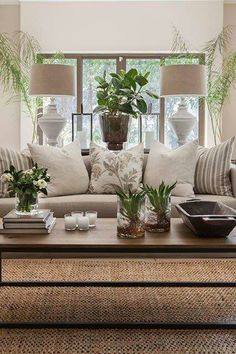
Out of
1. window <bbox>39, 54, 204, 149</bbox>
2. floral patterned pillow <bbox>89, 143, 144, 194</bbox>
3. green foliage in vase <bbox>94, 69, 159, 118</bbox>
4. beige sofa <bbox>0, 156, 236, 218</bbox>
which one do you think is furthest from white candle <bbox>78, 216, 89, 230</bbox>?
window <bbox>39, 54, 204, 149</bbox>

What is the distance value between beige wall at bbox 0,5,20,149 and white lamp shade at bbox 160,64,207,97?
3.27 meters

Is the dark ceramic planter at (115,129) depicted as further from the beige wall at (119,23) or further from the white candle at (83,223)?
the beige wall at (119,23)

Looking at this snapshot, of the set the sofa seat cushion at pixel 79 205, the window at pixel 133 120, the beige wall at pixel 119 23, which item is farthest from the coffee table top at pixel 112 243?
the beige wall at pixel 119 23

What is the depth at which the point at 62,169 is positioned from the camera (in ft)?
11.3

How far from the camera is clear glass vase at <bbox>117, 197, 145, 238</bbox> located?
204 centimetres

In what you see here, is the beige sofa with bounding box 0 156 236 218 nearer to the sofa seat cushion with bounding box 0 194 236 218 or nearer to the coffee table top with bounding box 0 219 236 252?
the sofa seat cushion with bounding box 0 194 236 218

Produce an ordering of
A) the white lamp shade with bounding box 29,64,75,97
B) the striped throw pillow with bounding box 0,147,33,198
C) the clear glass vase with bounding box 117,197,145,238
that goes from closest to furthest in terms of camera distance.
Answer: the clear glass vase with bounding box 117,197,145,238 < the striped throw pillow with bounding box 0,147,33,198 < the white lamp shade with bounding box 29,64,75,97

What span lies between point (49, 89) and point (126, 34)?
2985mm

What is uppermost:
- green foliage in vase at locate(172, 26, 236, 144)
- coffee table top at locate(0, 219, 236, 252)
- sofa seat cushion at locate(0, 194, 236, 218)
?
green foliage in vase at locate(172, 26, 236, 144)

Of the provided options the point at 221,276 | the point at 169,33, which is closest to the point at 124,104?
the point at 221,276

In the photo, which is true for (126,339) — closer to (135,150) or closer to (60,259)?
(60,259)

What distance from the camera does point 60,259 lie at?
3.23 m

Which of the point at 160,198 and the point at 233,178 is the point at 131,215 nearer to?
the point at 160,198

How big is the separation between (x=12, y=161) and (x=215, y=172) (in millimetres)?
1502
